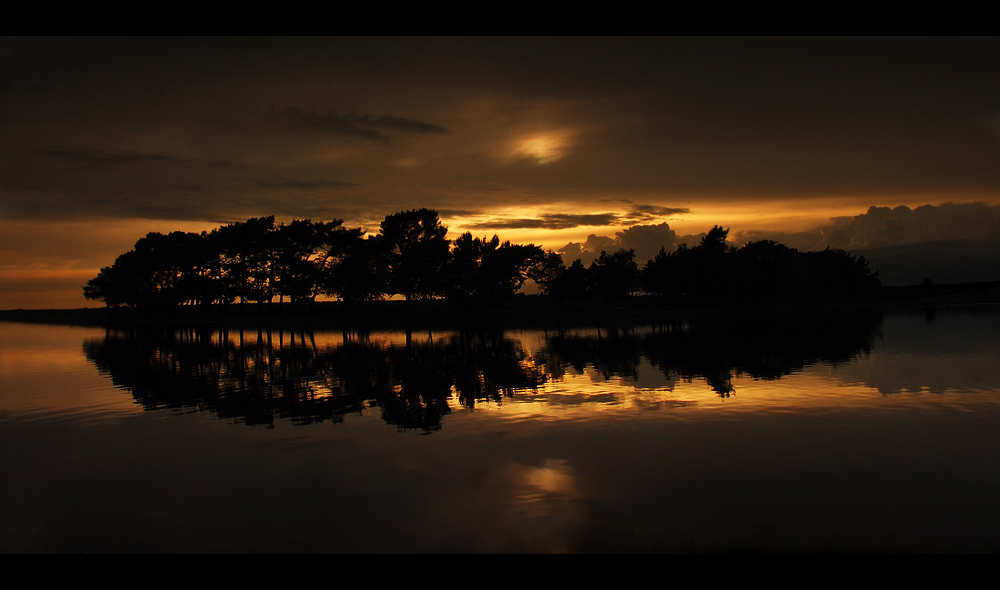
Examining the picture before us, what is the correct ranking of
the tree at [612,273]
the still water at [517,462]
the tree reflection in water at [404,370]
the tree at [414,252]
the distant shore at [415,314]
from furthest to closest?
1. the tree at [612,273]
2. the tree at [414,252]
3. the distant shore at [415,314]
4. the tree reflection in water at [404,370]
5. the still water at [517,462]

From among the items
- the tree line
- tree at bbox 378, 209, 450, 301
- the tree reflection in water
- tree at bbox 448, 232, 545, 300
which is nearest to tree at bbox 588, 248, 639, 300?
the tree line

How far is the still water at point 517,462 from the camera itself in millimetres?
6984

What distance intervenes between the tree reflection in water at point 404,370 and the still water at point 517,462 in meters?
0.20

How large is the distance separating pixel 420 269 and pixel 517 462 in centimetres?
6694

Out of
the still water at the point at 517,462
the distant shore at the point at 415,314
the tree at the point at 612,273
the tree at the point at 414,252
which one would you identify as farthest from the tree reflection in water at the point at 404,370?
the tree at the point at 612,273

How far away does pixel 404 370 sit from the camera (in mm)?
22188

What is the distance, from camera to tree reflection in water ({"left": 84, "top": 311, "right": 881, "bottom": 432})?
15.3m

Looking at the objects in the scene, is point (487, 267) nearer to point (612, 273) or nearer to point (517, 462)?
point (612, 273)

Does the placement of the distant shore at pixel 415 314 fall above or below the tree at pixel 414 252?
below

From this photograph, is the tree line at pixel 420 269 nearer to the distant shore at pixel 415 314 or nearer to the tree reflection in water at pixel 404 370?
the distant shore at pixel 415 314

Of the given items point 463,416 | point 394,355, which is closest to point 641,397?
point 463,416

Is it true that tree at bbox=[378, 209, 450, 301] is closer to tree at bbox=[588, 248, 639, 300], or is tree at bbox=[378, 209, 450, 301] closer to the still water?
tree at bbox=[588, 248, 639, 300]

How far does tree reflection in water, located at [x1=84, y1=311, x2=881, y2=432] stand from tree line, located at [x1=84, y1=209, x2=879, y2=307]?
42326 mm

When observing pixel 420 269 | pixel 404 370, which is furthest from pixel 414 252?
pixel 404 370
